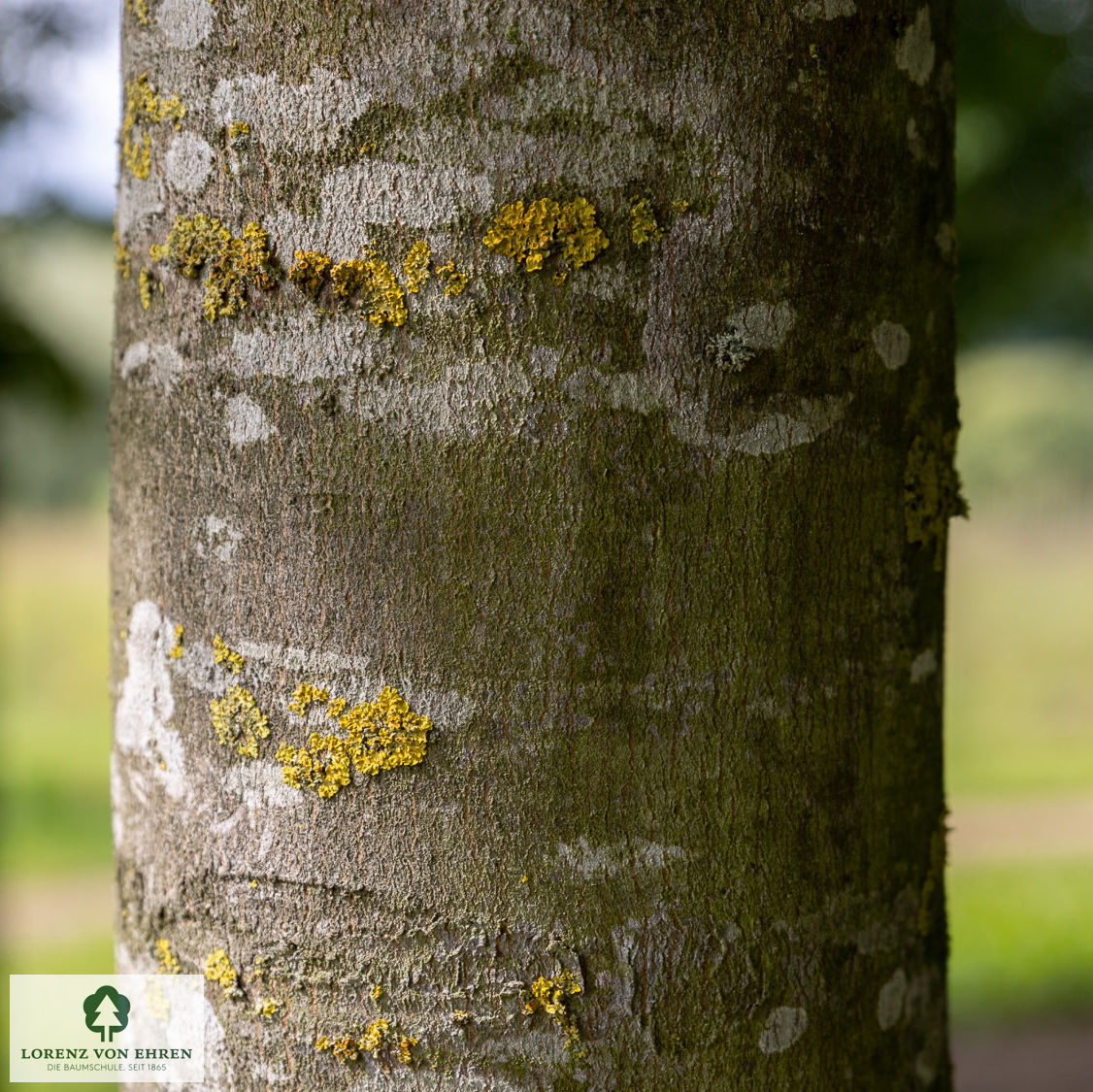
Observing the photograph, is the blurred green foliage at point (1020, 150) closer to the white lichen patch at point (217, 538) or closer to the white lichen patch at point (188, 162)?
the white lichen patch at point (188, 162)

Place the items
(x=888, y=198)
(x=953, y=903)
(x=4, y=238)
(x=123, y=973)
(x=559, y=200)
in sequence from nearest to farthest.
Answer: (x=559, y=200), (x=888, y=198), (x=123, y=973), (x=4, y=238), (x=953, y=903)

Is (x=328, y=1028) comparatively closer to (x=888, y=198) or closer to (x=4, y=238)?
(x=888, y=198)

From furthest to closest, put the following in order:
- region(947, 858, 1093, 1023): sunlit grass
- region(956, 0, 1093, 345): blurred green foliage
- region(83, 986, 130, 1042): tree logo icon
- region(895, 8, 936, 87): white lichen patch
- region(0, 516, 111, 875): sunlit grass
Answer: region(0, 516, 111, 875): sunlit grass, region(947, 858, 1093, 1023): sunlit grass, region(956, 0, 1093, 345): blurred green foliage, region(83, 986, 130, 1042): tree logo icon, region(895, 8, 936, 87): white lichen patch

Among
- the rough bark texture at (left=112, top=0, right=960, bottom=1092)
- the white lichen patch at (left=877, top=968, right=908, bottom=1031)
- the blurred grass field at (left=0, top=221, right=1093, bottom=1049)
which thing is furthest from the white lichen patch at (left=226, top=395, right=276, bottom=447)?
the blurred grass field at (left=0, top=221, right=1093, bottom=1049)

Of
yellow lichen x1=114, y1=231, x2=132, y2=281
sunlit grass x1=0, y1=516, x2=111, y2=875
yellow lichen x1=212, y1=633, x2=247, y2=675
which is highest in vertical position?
sunlit grass x1=0, y1=516, x2=111, y2=875

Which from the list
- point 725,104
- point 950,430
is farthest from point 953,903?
point 725,104

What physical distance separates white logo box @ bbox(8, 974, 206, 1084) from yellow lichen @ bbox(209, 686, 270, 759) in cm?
26

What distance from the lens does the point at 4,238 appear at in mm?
5289

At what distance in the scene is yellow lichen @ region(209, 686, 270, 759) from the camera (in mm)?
1016

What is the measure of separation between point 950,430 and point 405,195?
0.68 metres

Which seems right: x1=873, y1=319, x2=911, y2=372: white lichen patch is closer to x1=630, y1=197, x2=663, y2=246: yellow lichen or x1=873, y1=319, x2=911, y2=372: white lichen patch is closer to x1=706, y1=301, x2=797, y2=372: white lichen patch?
x1=706, y1=301, x2=797, y2=372: white lichen patch

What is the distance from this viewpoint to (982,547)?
10.6 meters

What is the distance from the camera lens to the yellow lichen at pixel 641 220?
0.95m

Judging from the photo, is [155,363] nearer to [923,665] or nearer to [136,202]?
[136,202]
